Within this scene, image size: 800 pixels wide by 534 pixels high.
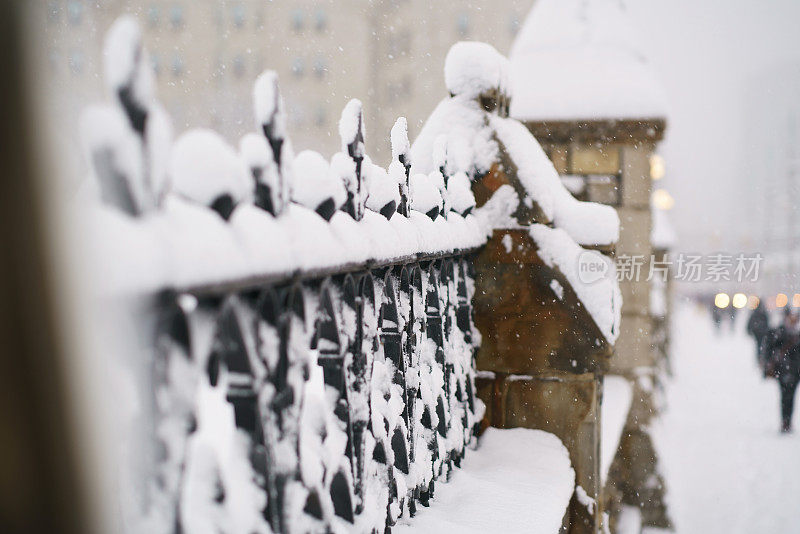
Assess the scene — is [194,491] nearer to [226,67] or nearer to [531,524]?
[531,524]

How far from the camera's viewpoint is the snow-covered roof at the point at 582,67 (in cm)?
872

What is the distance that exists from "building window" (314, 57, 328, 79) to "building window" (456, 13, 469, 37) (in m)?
8.55

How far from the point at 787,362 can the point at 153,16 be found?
43760 millimetres

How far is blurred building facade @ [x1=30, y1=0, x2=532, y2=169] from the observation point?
4272 centimetres

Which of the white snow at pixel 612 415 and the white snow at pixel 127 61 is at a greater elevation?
the white snow at pixel 127 61

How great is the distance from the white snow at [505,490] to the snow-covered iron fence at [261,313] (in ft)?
0.38

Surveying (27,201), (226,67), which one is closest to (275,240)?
(27,201)

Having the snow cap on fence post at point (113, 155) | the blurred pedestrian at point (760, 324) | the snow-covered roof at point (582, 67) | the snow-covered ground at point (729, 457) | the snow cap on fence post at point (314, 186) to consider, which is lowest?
the snow-covered ground at point (729, 457)

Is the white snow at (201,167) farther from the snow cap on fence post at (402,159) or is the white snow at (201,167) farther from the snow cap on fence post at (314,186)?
the snow cap on fence post at (402,159)

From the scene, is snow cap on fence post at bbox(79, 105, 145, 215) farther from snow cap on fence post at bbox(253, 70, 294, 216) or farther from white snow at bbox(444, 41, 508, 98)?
white snow at bbox(444, 41, 508, 98)

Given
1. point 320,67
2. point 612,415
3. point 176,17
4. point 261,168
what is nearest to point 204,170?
point 261,168

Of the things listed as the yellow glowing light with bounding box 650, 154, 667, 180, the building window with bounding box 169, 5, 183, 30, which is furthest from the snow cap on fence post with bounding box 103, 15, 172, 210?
the building window with bounding box 169, 5, 183, 30

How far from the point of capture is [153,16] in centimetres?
4528

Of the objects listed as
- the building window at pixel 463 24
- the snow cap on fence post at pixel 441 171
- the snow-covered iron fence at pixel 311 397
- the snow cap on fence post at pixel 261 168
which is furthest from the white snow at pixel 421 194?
the building window at pixel 463 24
